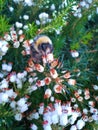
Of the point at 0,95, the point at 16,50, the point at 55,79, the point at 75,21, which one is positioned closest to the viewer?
the point at 0,95

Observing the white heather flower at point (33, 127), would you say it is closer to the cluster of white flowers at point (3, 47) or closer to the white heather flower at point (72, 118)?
the white heather flower at point (72, 118)

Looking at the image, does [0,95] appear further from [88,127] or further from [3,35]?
[88,127]

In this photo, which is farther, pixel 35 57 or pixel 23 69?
pixel 23 69

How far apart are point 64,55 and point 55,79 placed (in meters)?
0.46

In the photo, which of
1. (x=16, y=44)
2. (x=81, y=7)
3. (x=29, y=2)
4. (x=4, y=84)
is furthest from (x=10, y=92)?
(x=81, y=7)

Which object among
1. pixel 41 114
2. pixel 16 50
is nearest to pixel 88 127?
pixel 41 114

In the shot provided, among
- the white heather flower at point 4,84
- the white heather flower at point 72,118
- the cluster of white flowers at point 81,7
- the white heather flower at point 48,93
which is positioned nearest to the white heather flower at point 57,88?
the white heather flower at point 48,93

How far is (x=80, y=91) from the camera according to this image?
213 centimetres

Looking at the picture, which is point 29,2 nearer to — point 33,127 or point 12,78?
point 12,78

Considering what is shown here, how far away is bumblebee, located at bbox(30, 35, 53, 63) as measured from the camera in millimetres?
1793

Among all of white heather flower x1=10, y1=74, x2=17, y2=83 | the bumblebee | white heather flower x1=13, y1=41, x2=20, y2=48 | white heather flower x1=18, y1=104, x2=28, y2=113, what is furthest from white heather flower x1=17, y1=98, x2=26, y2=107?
white heather flower x1=13, y1=41, x2=20, y2=48

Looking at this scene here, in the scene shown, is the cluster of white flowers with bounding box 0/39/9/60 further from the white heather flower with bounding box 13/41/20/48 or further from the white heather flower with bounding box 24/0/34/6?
the white heather flower with bounding box 24/0/34/6

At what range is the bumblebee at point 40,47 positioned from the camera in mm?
1793

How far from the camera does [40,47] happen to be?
Result: 1.80 m
